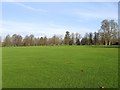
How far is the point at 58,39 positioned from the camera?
142 metres

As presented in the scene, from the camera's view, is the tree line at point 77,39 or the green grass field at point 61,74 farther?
the tree line at point 77,39

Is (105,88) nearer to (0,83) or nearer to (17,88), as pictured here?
(17,88)

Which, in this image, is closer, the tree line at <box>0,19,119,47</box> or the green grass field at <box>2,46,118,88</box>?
the green grass field at <box>2,46,118,88</box>

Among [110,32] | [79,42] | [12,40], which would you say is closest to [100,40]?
[110,32]

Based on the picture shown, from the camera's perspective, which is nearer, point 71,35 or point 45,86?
point 45,86

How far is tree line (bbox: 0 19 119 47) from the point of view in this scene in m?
108

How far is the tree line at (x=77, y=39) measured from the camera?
107688mm

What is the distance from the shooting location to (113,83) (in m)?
8.53

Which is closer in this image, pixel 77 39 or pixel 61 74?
pixel 61 74

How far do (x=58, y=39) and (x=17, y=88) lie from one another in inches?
5301

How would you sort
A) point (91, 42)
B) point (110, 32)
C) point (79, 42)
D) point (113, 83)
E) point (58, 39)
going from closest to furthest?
1. point (113, 83)
2. point (110, 32)
3. point (91, 42)
4. point (79, 42)
5. point (58, 39)

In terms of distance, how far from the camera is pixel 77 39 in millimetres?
135375

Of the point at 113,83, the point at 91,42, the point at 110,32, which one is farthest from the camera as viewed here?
the point at 91,42

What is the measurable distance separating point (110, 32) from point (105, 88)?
339ft
